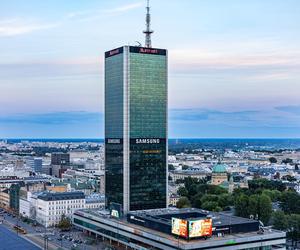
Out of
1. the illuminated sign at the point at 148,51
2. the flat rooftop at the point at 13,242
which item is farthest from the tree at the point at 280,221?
the flat rooftop at the point at 13,242

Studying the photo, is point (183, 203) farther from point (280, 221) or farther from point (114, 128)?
point (280, 221)

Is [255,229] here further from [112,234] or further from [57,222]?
[57,222]

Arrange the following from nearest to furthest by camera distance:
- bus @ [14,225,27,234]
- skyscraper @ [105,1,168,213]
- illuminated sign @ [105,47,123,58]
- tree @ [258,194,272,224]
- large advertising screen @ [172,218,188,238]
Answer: large advertising screen @ [172,218,188,238] → skyscraper @ [105,1,168,213] → illuminated sign @ [105,47,123,58] → tree @ [258,194,272,224] → bus @ [14,225,27,234]

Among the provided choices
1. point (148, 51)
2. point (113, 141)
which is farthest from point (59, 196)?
point (148, 51)

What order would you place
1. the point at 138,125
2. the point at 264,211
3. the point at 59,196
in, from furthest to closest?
the point at 59,196
the point at 264,211
the point at 138,125

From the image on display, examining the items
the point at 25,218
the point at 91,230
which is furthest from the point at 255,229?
the point at 25,218

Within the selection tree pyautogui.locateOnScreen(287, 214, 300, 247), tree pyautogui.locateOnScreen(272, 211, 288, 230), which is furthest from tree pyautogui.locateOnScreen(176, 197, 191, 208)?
tree pyautogui.locateOnScreen(287, 214, 300, 247)

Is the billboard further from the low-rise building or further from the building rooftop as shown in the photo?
the building rooftop
